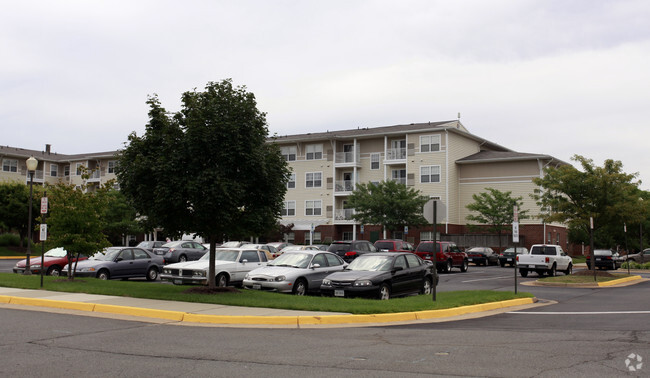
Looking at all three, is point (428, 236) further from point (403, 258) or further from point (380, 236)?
point (403, 258)

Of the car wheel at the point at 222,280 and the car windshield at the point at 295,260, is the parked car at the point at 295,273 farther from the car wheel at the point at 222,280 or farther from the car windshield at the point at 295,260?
the car wheel at the point at 222,280

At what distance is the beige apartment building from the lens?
54094mm

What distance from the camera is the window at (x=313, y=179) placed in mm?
60719

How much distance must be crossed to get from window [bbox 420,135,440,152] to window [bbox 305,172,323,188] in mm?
10897

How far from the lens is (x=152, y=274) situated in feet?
78.8

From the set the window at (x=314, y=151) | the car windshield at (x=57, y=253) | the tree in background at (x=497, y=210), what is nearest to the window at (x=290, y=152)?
the window at (x=314, y=151)

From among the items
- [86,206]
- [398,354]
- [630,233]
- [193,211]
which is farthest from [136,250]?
[630,233]

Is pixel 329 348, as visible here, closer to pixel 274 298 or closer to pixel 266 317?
pixel 266 317

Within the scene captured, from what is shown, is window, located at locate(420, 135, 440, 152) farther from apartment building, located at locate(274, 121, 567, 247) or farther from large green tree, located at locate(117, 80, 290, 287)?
large green tree, located at locate(117, 80, 290, 287)

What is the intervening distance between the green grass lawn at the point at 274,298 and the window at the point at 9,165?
→ 196 feet

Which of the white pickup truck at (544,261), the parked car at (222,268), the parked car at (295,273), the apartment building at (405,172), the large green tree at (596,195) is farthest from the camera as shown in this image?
the apartment building at (405,172)

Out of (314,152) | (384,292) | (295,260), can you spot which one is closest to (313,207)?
(314,152)

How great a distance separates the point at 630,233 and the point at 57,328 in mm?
66093

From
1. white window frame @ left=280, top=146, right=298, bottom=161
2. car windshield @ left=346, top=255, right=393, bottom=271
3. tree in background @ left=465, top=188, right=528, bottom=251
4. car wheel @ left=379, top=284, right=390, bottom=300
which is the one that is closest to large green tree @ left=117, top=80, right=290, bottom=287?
car windshield @ left=346, top=255, right=393, bottom=271
